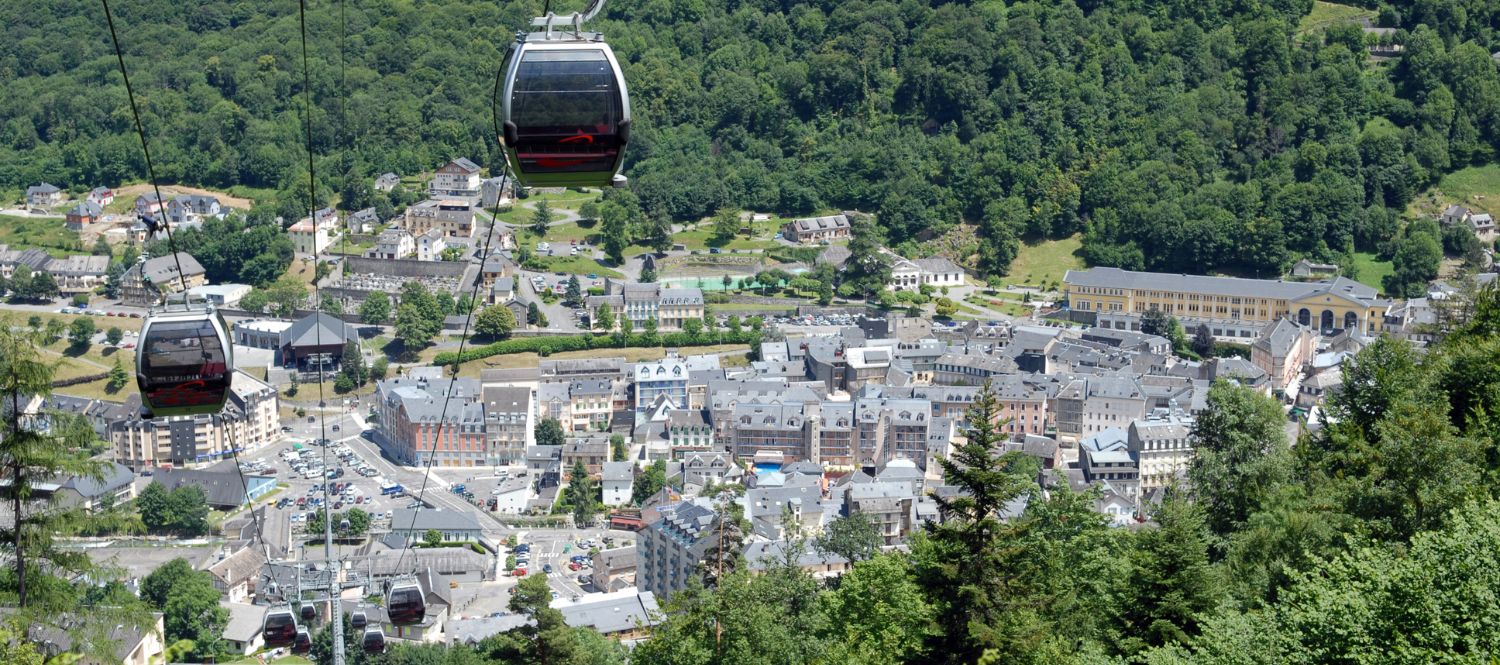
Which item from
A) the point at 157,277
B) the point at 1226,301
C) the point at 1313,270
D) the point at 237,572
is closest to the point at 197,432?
the point at 237,572

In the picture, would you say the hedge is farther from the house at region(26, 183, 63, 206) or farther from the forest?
the house at region(26, 183, 63, 206)

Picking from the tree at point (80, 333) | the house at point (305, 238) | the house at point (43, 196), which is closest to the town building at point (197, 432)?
the tree at point (80, 333)

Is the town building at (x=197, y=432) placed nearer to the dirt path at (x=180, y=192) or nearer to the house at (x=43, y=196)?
the dirt path at (x=180, y=192)

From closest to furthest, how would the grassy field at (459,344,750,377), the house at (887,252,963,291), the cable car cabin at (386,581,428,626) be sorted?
1. the cable car cabin at (386,581,428,626)
2. the grassy field at (459,344,750,377)
3. the house at (887,252,963,291)

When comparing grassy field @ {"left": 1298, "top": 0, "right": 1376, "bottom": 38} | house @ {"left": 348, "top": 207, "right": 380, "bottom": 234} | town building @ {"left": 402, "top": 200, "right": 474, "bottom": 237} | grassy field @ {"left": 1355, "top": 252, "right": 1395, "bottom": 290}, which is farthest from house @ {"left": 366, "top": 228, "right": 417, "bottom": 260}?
grassy field @ {"left": 1298, "top": 0, "right": 1376, "bottom": 38}

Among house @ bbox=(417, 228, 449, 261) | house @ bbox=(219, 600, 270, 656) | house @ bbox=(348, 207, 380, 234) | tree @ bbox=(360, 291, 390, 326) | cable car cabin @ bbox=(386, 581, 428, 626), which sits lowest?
house @ bbox=(219, 600, 270, 656)

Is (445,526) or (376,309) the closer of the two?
(445,526)

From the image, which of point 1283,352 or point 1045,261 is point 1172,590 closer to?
point 1283,352
